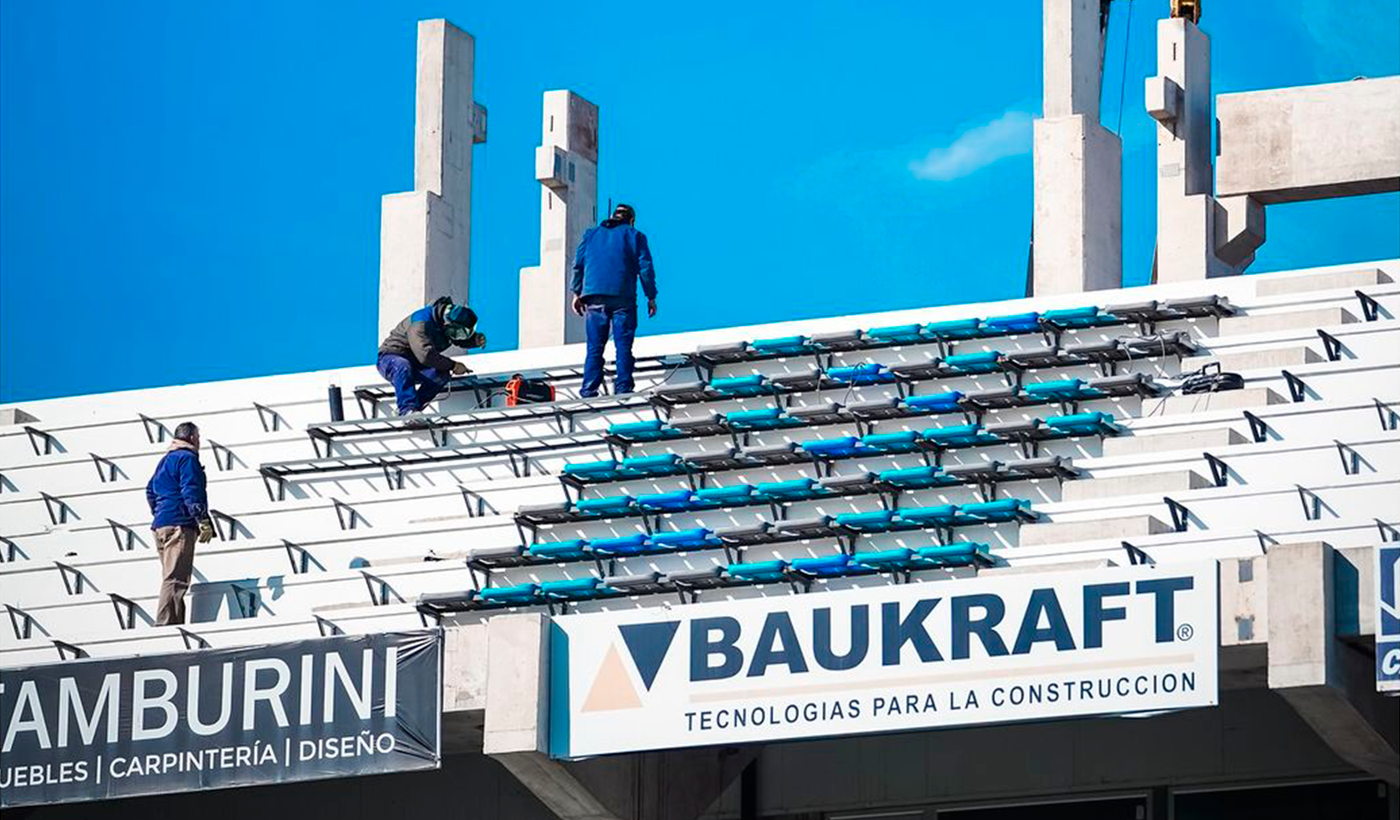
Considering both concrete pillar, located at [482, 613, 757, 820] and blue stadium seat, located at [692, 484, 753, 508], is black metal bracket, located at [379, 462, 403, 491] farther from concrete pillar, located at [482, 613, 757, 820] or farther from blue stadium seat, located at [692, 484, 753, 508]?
concrete pillar, located at [482, 613, 757, 820]

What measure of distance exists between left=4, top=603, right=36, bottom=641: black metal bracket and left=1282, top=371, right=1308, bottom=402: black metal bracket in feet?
30.2

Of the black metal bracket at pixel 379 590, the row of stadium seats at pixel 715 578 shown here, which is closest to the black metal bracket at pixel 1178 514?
the row of stadium seats at pixel 715 578

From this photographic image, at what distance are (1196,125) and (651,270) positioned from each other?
5003 mm

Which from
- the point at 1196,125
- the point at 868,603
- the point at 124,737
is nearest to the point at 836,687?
the point at 868,603

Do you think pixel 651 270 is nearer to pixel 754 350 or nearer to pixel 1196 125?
pixel 754 350

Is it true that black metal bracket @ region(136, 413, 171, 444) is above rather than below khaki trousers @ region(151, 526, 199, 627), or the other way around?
above

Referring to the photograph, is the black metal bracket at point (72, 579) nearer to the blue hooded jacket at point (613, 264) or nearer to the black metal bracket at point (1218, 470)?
the blue hooded jacket at point (613, 264)

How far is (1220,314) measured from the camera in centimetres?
2081

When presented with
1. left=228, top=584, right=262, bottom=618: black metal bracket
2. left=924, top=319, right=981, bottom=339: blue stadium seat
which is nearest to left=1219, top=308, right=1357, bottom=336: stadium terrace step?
left=924, top=319, right=981, bottom=339: blue stadium seat

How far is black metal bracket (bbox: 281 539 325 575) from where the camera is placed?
21.0m

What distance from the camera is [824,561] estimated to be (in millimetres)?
18422

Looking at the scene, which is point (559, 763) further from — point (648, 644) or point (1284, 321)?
point (1284, 321)

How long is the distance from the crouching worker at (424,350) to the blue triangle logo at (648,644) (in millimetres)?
5667

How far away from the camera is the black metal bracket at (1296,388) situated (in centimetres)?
1950
